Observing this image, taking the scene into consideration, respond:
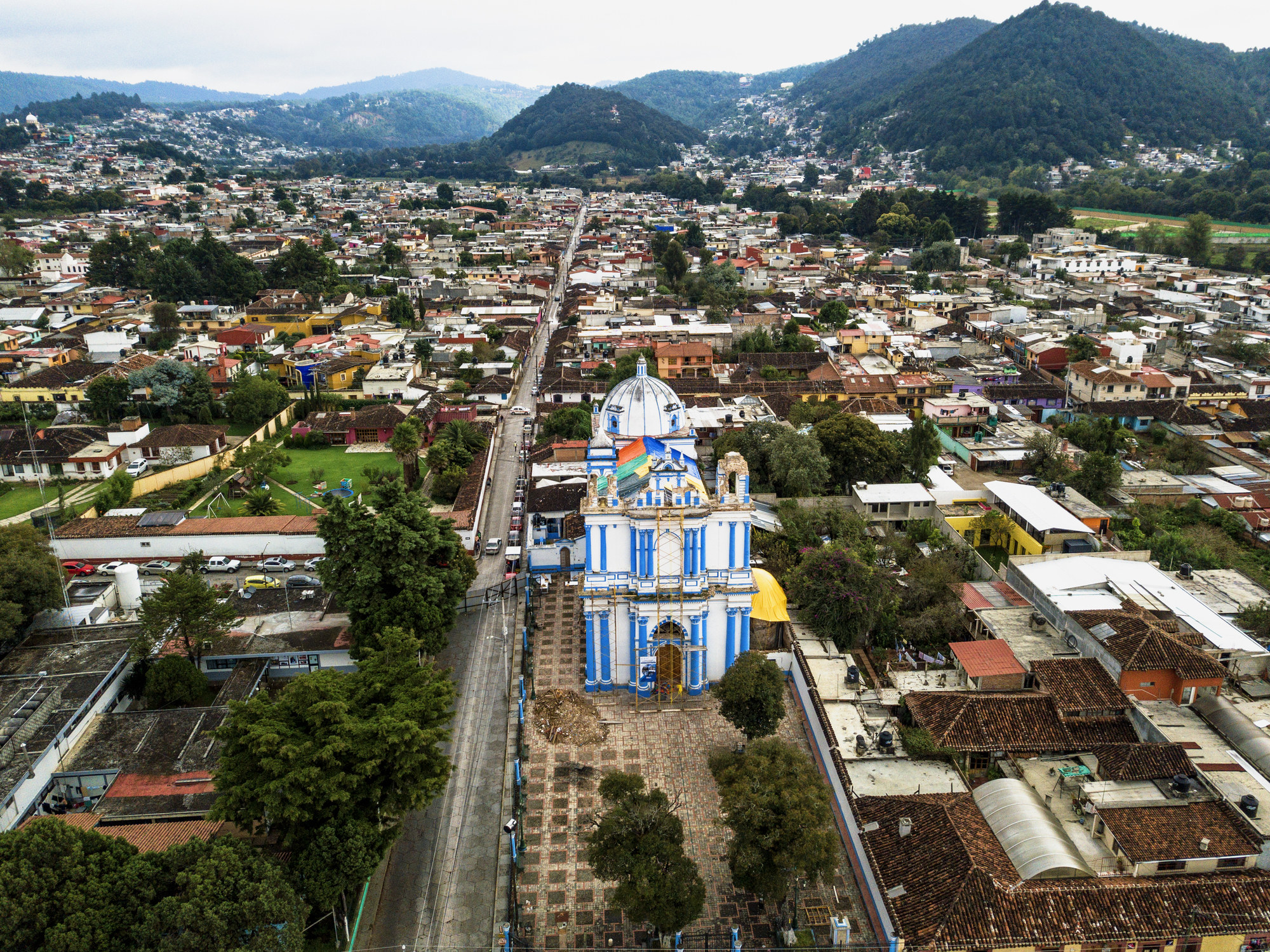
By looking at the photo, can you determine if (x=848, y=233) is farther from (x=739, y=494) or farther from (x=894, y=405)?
(x=739, y=494)

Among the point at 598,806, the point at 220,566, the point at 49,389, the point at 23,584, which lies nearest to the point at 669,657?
the point at 598,806

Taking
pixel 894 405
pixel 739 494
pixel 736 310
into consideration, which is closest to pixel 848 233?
pixel 736 310

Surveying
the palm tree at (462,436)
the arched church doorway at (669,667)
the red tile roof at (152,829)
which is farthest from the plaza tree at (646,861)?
the palm tree at (462,436)

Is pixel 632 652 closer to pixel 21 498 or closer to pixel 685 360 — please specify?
pixel 21 498

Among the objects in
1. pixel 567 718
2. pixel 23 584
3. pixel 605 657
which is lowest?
pixel 567 718

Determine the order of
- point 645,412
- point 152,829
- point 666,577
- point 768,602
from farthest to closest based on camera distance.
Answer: point 645,412 → point 768,602 → point 666,577 → point 152,829

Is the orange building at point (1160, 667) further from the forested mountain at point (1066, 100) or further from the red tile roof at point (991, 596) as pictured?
the forested mountain at point (1066, 100)
